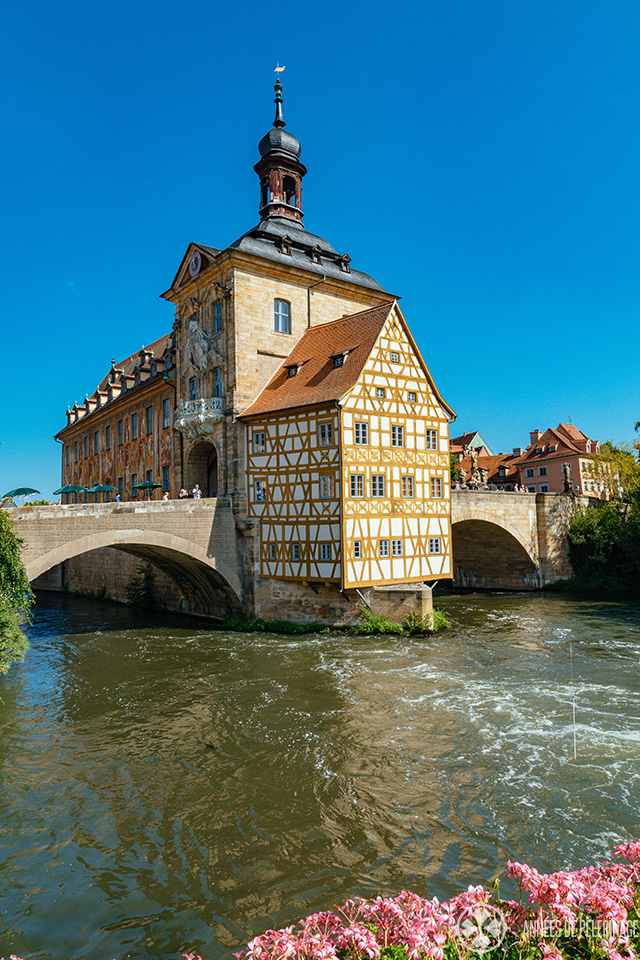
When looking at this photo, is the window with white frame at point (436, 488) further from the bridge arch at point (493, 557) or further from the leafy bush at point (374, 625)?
the bridge arch at point (493, 557)

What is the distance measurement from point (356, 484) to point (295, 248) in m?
11.4

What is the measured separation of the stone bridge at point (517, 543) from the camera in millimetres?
31281

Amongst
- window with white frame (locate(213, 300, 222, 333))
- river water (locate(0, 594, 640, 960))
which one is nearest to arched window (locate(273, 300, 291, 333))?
window with white frame (locate(213, 300, 222, 333))

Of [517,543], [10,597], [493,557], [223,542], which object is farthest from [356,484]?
[493,557]

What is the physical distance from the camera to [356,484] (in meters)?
19.8

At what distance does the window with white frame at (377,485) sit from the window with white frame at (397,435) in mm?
1280

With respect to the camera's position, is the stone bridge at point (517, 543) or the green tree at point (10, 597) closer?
the green tree at point (10, 597)

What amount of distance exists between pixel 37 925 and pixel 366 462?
15.3m

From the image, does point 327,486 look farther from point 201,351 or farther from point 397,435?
point 201,351

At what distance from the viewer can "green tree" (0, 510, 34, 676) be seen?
13.4 m

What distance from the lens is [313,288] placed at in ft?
82.3

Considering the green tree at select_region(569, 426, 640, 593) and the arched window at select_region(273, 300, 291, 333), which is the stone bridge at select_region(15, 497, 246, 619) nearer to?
the arched window at select_region(273, 300, 291, 333)

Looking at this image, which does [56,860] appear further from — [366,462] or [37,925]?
[366,462]

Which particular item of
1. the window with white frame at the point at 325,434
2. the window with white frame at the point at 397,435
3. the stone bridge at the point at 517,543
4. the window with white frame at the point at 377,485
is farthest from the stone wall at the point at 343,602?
the stone bridge at the point at 517,543
